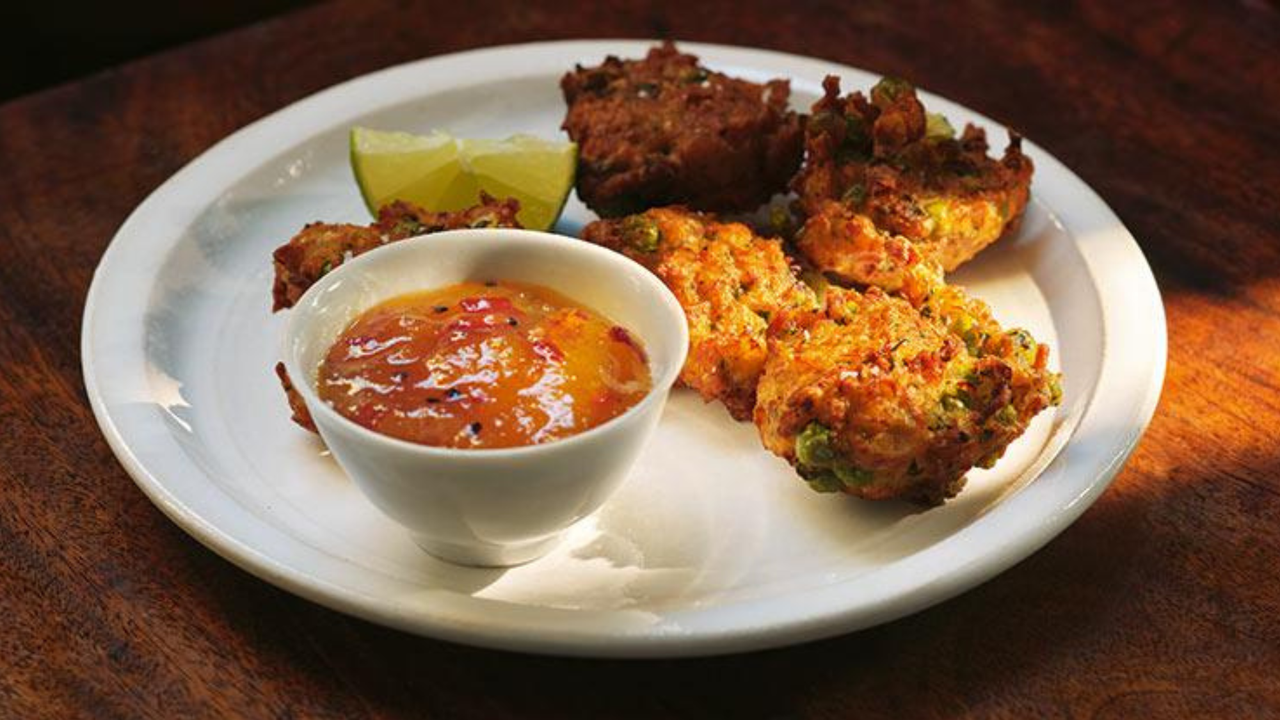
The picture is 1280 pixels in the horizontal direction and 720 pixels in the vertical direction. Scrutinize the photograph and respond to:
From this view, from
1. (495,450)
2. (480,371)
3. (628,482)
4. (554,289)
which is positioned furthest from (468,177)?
(495,450)

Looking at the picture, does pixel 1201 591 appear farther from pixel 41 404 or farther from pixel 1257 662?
pixel 41 404

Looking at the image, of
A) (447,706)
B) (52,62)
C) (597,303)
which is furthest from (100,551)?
(52,62)

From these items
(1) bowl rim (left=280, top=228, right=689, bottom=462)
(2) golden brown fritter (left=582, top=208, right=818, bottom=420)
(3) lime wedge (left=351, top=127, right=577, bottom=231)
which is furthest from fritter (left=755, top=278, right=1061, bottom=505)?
(3) lime wedge (left=351, top=127, right=577, bottom=231)

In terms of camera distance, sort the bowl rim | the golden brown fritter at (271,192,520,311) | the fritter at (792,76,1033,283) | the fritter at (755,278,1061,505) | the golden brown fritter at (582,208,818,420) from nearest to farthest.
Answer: the bowl rim, the fritter at (755,278,1061,505), the golden brown fritter at (582,208,818,420), the golden brown fritter at (271,192,520,311), the fritter at (792,76,1033,283)

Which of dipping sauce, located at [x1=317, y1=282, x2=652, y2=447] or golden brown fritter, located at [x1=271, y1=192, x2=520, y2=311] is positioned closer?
dipping sauce, located at [x1=317, y1=282, x2=652, y2=447]

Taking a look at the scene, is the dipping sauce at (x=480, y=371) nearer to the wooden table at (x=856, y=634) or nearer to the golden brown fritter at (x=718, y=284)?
the golden brown fritter at (x=718, y=284)

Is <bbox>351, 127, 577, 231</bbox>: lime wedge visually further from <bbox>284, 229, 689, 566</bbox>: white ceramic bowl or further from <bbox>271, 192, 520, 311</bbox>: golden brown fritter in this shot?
<bbox>284, 229, 689, 566</bbox>: white ceramic bowl

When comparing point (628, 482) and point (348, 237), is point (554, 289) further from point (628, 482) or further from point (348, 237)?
point (348, 237)
